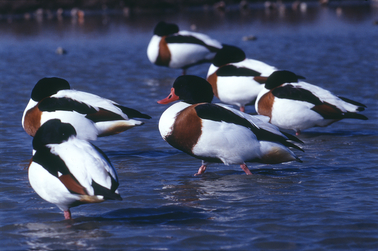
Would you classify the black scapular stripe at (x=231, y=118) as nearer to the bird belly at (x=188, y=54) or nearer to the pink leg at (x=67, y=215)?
the pink leg at (x=67, y=215)

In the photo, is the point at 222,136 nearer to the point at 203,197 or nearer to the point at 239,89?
the point at 203,197

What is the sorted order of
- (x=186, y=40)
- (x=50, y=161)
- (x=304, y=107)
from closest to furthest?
(x=50, y=161)
(x=304, y=107)
(x=186, y=40)

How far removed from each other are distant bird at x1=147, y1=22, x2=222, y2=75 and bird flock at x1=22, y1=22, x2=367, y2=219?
156 inches

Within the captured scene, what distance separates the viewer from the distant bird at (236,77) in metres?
10.1

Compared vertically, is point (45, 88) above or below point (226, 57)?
above

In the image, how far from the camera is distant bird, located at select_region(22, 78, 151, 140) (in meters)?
7.37

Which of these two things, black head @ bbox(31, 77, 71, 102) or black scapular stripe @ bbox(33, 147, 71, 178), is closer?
Answer: black scapular stripe @ bbox(33, 147, 71, 178)

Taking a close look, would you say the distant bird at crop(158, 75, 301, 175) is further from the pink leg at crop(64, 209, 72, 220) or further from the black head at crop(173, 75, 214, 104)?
the pink leg at crop(64, 209, 72, 220)

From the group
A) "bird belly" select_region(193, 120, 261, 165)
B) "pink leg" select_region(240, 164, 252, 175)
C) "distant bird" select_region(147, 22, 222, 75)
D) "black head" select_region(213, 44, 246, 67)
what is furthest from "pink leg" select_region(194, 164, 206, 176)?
"distant bird" select_region(147, 22, 222, 75)

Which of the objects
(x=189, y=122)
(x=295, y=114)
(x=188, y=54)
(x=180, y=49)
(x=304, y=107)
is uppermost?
(x=189, y=122)

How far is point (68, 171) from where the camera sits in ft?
15.9

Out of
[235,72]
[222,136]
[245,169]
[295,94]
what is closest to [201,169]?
[245,169]

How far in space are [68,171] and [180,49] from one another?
1023 cm

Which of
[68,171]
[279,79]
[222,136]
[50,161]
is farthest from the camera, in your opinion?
[279,79]
